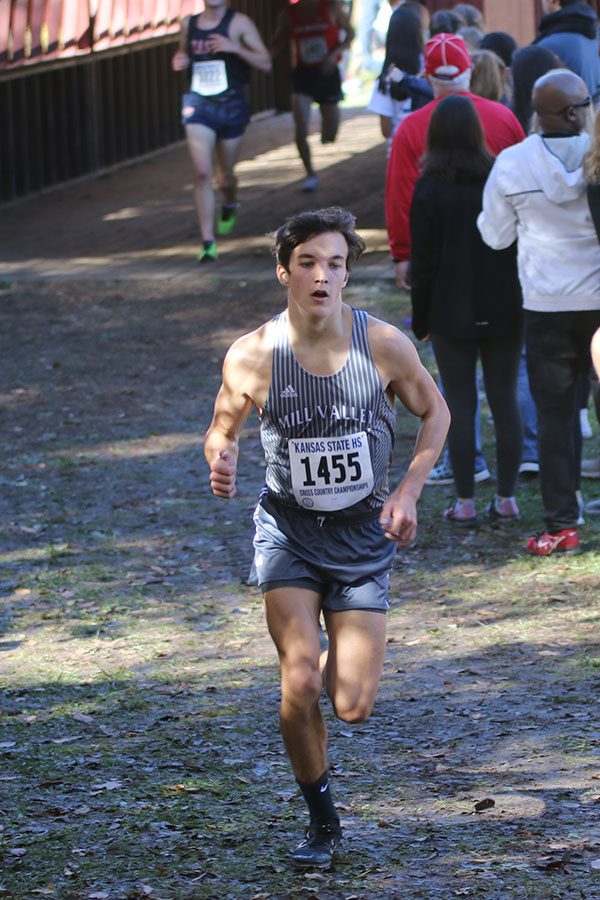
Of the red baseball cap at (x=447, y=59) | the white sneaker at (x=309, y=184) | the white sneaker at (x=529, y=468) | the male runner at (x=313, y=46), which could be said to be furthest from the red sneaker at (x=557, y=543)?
the white sneaker at (x=309, y=184)

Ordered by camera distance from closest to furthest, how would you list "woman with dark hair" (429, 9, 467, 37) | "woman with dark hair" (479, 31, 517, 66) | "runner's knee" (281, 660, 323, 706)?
"runner's knee" (281, 660, 323, 706), "woman with dark hair" (429, 9, 467, 37), "woman with dark hair" (479, 31, 517, 66)

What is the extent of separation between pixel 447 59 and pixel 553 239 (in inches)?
66.2

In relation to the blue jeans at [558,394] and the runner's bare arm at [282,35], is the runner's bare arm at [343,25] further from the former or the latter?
the blue jeans at [558,394]

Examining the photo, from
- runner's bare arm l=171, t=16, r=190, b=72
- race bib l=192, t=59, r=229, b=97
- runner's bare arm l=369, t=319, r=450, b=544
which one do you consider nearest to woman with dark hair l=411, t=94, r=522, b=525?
runner's bare arm l=369, t=319, r=450, b=544

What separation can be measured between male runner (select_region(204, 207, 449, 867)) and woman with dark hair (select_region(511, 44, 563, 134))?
4.61m

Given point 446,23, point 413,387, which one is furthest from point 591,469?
point 413,387

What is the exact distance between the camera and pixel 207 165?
43.7 ft

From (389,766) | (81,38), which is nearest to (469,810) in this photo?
(389,766)

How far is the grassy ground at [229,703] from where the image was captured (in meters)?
4.55

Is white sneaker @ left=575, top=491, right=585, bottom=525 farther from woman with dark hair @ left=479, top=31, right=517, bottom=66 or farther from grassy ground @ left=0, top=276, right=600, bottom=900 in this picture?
woman with dark hair @ left=479, top=31, right=517, bottom=66

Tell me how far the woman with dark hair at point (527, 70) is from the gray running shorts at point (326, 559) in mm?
4806

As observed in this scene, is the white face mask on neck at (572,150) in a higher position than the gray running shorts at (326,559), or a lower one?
higher

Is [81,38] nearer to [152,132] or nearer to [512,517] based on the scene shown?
[152,132]

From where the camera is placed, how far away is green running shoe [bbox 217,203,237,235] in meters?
15.0
